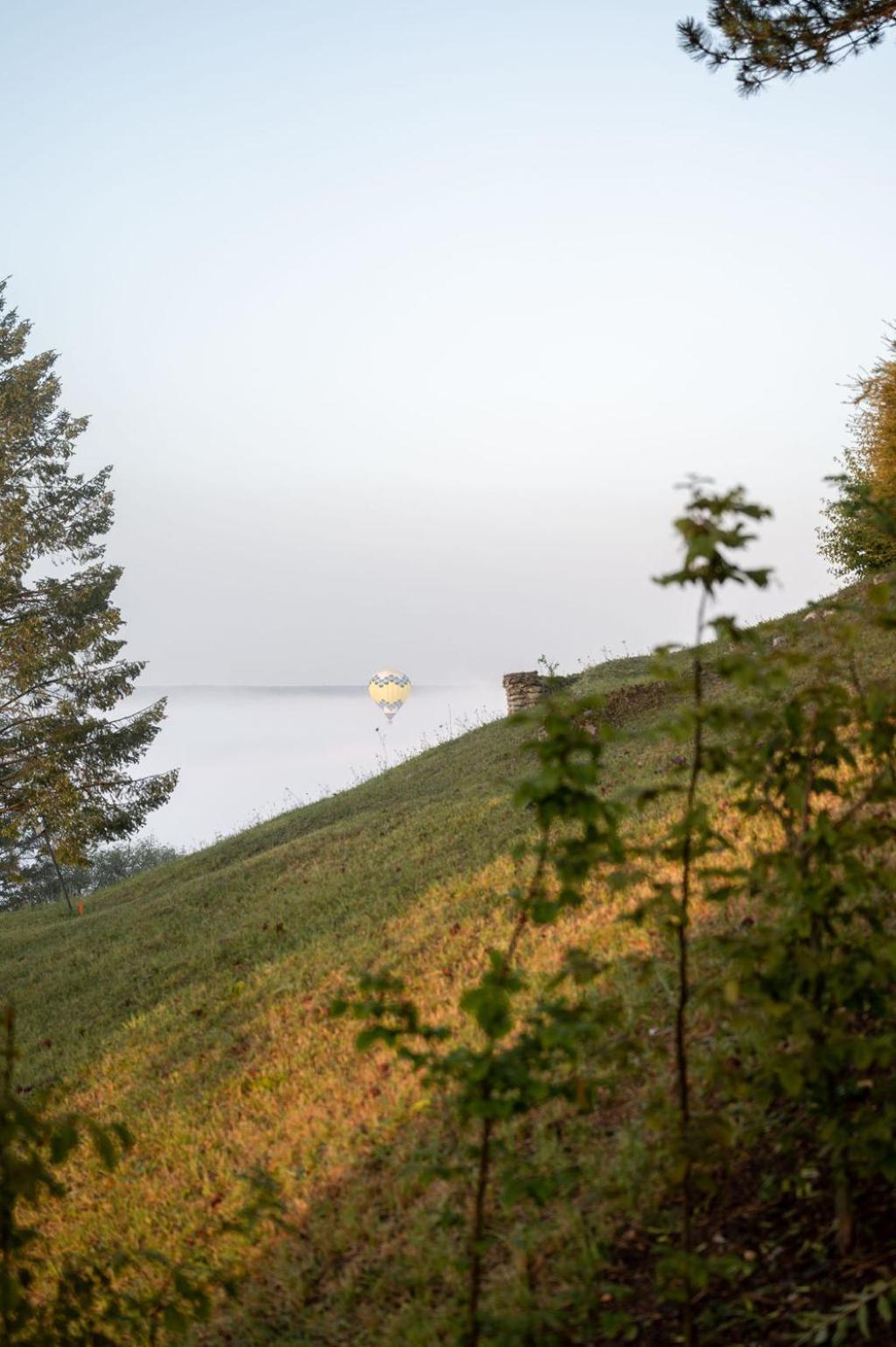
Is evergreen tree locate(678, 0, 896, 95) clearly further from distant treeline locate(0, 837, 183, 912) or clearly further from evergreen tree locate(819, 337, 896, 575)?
distant treeline locate(0, 837, 183, 912)

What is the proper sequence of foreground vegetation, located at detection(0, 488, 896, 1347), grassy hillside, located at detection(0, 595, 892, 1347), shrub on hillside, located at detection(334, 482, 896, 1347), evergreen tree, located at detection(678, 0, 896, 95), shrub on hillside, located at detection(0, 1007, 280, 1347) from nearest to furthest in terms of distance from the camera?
shrub on hillside, located at detection(0, 1007, 280, 1347) < shrub on hillside, located at detection(334, 482, 896, 1347) < foreground vegetation, located at detection(0, 488, 896, 1347) < grassy hillside, located at detection(0, 595, 892, 1347) < evergreen tree, located at detection(678, 0, 896, 95)

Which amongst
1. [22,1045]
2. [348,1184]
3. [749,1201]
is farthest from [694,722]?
[22,1045]

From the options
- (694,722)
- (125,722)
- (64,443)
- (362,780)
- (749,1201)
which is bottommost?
(749,1201)

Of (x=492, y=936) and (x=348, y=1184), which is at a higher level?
(x=492, y=936)

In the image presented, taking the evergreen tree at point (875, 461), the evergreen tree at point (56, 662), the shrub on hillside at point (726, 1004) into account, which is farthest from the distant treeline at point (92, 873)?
the shrub on hillside at point (726, 1004)

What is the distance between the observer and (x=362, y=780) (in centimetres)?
2464

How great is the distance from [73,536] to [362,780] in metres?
9.91

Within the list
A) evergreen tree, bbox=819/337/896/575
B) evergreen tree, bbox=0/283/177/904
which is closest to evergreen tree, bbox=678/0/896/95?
evergreen tree, bbox=819/337/896/575

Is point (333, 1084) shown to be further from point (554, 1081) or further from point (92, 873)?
point (92, 873)

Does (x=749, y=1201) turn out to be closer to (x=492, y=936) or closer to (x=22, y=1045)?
(x=492, y=936)

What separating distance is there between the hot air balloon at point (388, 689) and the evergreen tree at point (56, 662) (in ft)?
53.4

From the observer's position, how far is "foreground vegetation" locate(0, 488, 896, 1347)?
9.37 feet

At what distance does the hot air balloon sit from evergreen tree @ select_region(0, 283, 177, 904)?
1626cm

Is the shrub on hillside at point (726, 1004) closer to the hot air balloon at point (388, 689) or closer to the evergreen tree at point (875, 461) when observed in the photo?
the evergreen tree at point (875, 461)
